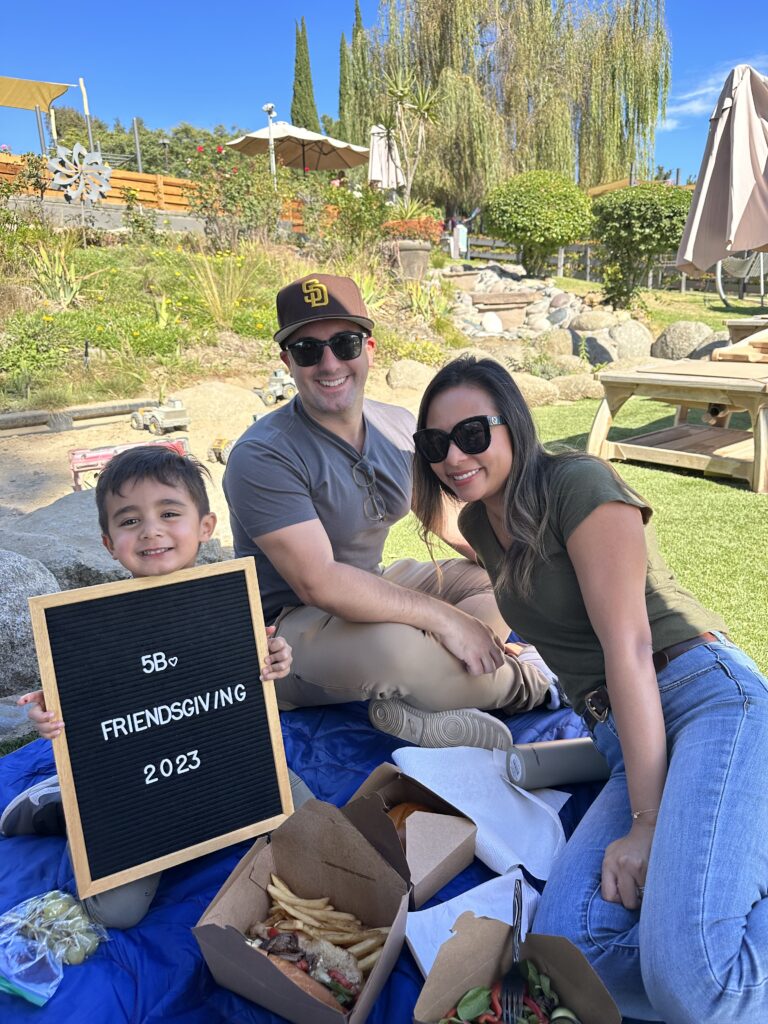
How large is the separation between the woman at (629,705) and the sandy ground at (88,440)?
424 cm

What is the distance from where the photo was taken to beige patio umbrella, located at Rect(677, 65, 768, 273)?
6891 mm

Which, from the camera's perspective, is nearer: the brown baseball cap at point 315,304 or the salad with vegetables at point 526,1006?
the salad with vegetables at point 526,1006

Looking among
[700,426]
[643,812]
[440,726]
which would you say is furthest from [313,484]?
[700,426]

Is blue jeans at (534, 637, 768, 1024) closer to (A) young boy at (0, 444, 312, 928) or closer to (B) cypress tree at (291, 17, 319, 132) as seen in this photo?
(A) young boy at (0, 444, 312, 928)

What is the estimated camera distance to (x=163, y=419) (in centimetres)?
731

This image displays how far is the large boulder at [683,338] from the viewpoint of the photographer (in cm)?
1130

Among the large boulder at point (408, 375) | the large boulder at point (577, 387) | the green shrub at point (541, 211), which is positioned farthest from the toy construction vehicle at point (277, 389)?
the green shrub at point (541, 211)

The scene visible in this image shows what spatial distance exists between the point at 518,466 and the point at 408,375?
7881 mm

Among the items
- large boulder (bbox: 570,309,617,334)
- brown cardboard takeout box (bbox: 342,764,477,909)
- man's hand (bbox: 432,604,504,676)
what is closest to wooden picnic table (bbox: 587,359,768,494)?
man's hand (bbox: 432,604,504,676)

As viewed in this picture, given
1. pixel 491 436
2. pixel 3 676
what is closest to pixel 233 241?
pixel 3 676

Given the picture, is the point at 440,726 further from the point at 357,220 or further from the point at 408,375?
the point at 357,220

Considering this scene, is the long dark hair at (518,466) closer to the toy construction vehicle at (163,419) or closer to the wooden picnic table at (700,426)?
the wooden picnic table at (700,426)

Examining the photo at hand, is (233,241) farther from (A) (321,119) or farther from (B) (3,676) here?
(A) (321,119)

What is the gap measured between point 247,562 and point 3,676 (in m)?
1.77
